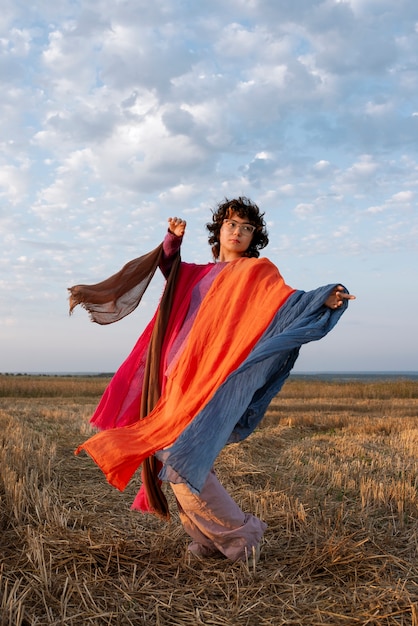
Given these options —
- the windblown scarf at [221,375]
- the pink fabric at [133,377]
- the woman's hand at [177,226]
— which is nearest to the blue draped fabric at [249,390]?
the windblown scarf at [221,375]

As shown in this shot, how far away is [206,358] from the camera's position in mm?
3617

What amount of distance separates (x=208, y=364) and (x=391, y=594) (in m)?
1.59

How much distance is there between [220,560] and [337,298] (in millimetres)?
1770

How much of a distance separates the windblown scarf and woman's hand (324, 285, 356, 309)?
0.03m

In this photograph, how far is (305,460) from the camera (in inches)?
276

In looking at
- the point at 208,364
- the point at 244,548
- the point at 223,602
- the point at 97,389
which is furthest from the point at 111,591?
the point at 97,389

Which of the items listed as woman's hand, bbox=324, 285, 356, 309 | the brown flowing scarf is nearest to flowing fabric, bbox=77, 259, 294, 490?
the brown flowing scarf

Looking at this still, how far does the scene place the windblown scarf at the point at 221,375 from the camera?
3.25 metres

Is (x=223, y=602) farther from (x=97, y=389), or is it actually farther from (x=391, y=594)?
(x=97, y=389)

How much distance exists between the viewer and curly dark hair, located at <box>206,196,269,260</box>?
4.14m

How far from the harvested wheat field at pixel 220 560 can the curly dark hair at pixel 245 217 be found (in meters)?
1.99

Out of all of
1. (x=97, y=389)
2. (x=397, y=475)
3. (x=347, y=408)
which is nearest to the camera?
(x=397, y=475)

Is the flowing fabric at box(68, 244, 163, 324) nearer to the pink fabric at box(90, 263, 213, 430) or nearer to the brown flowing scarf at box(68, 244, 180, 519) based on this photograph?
the brown flowing scarf at box(68, 244, 180, 519)

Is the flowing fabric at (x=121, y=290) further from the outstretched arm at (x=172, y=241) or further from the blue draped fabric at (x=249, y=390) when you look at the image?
the blue draped fabric at (x=249, y=390)
